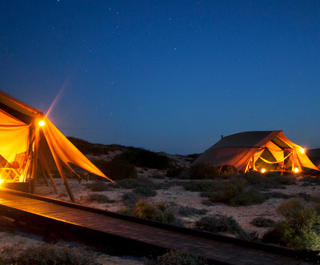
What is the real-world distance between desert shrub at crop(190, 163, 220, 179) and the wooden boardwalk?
34.2 feet

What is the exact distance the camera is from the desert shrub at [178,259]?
311cm

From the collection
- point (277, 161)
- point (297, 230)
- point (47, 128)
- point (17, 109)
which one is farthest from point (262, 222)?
point (277, 161)

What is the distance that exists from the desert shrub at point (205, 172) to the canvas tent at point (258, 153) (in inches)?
20.6

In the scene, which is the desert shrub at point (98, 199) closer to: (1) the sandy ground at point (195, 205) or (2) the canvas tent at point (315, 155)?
(1) the sandy ground at point (195, 205)

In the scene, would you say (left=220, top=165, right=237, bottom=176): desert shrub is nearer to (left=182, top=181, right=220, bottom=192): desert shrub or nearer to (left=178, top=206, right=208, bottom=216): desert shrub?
(left=182, top=181, right=220, bottom=192): desert shrub

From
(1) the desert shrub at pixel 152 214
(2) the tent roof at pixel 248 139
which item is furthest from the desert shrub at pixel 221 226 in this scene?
(2) the tent roof at pixel 248 139

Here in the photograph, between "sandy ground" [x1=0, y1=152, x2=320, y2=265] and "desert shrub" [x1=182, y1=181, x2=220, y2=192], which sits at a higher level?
"desert shrub" [x1=182, y1=181, x2=220, y2=192]

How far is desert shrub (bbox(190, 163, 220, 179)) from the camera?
15438mm

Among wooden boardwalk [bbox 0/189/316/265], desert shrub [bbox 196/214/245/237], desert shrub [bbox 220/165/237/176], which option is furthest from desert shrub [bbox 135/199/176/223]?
desert shrub [bbox 220/165/237/176]

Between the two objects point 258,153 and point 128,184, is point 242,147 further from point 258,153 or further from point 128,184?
point 128,184

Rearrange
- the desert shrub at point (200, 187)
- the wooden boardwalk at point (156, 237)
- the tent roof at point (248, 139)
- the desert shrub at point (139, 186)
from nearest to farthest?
the wooden boardwalk at point (156, 237) < the desert shrub at point (139, 186) < the desert shrub at point (200, 187) < the tent roof at point (248, 139)

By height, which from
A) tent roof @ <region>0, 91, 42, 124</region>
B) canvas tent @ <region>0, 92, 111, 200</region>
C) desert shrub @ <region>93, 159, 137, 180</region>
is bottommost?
desert shrub @ <region>93, 159, 137, 180</region>

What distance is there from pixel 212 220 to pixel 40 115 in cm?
480

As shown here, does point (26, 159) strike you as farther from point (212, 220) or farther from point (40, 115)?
point (212, 220)
